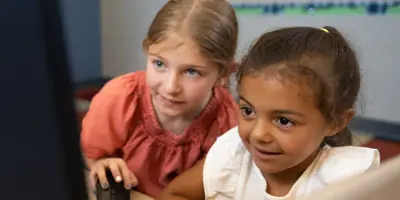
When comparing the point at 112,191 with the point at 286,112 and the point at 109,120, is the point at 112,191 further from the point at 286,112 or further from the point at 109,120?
the point at 286,112

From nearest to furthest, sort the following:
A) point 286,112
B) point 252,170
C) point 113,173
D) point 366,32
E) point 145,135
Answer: point 286,112 → point 252,170 → point 113,173 → point 145,135 → point 366,32

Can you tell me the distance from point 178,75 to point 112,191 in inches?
7.7

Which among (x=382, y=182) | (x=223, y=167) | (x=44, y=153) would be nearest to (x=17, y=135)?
(x=44, y=153)

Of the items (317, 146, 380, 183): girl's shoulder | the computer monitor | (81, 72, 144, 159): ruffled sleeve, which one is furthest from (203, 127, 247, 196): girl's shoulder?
the computer monitor

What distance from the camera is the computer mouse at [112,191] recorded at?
0.74 m

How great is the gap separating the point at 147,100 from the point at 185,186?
23 cm

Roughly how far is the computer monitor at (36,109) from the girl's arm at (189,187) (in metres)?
0.44

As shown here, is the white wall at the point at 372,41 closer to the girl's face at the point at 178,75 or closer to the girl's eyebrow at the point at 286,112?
the girl's face at the point at 178,75

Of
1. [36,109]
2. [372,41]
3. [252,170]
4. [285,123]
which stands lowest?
[372,41]

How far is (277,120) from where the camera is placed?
0.57 meters

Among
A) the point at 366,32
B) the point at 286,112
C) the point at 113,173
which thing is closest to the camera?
Answer: the point at 286,112

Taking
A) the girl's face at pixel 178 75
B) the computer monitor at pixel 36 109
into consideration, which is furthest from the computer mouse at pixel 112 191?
the computer monitor at pixel 36 109

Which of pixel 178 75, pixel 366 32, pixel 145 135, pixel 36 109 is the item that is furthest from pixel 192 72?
pixel 366 32

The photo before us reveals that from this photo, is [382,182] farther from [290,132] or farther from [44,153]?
[44,153]
